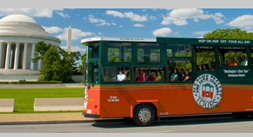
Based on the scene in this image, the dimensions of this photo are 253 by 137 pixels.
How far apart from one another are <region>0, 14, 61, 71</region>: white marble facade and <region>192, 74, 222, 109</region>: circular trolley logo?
7611cm

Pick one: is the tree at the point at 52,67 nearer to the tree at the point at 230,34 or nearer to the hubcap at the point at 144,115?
the tree at the point at 230,34

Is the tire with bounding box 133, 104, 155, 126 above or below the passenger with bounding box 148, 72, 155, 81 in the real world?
below

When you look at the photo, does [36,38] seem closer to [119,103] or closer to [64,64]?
[64,64]

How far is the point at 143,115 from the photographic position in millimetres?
10773

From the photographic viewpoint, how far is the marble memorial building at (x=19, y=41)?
78.7 meters

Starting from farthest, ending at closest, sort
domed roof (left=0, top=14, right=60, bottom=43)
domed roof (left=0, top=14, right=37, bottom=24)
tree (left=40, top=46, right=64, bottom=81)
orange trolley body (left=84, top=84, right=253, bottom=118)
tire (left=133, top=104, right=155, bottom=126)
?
domed roof (left=0, top=14, right=37, bottom=24), domed roof (left=0, top=14, right=60, bottom=43), tree (left=40, top=46, right=64, bottom=81), tire (left=133, top=104, right=155, bottom=126), orange trolley body (left=84, top=84, right=253, bottom=118)

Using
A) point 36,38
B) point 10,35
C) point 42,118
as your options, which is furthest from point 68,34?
point 42,118

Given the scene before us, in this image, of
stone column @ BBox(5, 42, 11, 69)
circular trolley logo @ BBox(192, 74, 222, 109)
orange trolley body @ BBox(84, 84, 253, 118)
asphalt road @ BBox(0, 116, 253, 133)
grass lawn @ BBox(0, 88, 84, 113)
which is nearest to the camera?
asphalt road @ BBox(0, 116, 253, 133)

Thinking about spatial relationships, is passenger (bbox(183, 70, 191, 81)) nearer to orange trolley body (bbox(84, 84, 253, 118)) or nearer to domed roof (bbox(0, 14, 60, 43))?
orange trolley body (bbox(84, 84, 253, 118))

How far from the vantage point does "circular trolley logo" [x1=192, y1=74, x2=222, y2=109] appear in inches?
450

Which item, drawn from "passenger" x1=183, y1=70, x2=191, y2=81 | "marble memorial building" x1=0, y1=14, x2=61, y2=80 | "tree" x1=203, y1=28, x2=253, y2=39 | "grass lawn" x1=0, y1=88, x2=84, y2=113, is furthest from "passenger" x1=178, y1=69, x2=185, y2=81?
"marble memorial building" x1=0, y1=14, x2=61, y2=80

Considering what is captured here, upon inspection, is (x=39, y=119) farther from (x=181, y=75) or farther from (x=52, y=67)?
(x=52, y=67)

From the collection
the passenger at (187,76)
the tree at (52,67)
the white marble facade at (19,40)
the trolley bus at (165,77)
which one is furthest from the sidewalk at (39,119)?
the white marble facade at (19,40)

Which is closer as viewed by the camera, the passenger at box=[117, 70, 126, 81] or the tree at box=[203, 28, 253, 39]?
the passenger at box=[117, 70, 126, 81]
